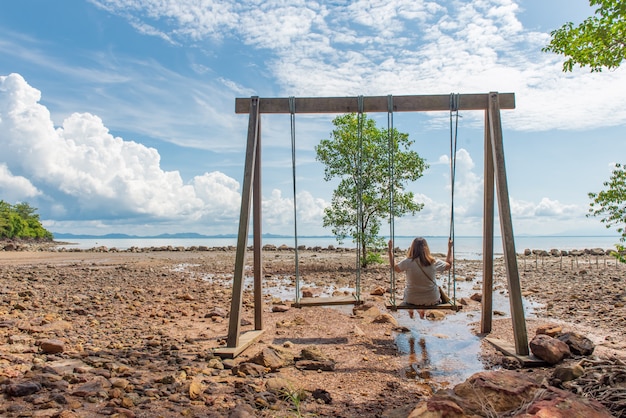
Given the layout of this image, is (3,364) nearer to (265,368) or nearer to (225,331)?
(265,368)

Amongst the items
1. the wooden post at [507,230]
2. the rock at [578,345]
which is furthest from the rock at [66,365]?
the rock at [578,345]

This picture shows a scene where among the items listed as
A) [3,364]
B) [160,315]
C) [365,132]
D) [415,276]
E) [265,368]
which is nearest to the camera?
[3,364]

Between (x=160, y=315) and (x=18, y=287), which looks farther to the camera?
(x=18, y=287)

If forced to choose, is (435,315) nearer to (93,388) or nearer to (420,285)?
(420,285)

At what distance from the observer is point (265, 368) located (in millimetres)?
6109

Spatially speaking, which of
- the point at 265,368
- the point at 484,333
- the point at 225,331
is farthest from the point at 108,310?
the point at 484,333

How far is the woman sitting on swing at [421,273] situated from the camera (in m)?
8.09

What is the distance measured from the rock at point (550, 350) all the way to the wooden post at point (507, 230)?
0.78 ft

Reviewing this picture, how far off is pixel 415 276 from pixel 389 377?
8.27ft

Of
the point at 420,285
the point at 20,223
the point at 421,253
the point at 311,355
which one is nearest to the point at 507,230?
the point at 421,253

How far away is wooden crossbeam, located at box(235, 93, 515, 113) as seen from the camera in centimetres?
811

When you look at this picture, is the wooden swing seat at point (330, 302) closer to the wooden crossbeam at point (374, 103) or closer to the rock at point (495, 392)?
the wooden crossbeam at point (374, 103)

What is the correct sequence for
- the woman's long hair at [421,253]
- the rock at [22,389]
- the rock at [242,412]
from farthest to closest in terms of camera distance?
the woman's long hair at [421,253], the rock at [22,389], the rock at [242,412]

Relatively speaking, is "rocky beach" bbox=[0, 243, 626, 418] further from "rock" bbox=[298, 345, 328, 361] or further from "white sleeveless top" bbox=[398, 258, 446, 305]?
"white sleeveless top" bbox=[398, 258, 446, 305]
